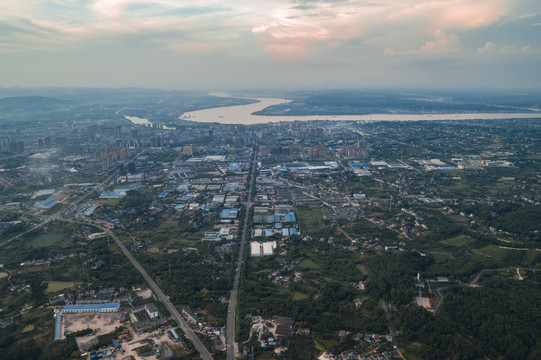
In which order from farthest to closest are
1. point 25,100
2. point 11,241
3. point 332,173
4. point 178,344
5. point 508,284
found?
point 25,100 → point 332,173 → point 11,241 → point 508,284 → point 178,344

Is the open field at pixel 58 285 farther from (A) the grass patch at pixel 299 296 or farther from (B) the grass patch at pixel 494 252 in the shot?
(B) the grass patch at pixel 494 252

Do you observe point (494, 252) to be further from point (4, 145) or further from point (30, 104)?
point (30, 104)

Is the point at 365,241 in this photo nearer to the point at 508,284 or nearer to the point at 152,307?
the point at 508,284

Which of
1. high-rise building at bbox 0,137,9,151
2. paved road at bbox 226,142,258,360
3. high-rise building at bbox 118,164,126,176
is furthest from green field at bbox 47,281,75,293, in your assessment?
high-rise building at bbox 0,137,9,151

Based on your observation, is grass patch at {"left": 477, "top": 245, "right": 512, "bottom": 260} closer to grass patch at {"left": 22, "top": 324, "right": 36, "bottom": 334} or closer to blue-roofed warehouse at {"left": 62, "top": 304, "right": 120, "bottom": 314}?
blue-roofed warehouse at {"left": 62, "top": 304, "right": 120, "bottom": 314}

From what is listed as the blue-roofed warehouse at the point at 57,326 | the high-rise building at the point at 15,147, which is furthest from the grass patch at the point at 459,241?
the high-rise building at the point at 15,147

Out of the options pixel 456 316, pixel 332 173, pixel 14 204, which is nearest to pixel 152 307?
pixel 456 316
